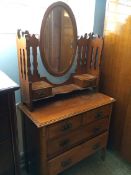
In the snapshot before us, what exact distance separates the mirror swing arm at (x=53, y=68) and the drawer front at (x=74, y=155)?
1.52 ft

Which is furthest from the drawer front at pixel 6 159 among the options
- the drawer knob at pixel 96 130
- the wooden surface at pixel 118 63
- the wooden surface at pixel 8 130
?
the wooden surface at pixel 118 63

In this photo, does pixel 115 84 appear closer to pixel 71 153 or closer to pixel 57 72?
pixel 57 72

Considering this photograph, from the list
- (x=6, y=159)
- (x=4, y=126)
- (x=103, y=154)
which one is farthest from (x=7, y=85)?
(x=103, y=154)

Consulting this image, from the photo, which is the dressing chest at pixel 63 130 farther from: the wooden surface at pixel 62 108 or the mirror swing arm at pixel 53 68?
the mirror swing arm at pixel 53 68

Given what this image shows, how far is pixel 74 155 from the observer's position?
1.51 metres

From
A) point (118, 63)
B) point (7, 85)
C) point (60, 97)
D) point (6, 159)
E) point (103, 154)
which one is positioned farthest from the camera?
point (103, 154)

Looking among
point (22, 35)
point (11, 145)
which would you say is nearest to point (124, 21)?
point (22, 35)

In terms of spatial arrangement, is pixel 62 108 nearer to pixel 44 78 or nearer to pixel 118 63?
pixel 44 78

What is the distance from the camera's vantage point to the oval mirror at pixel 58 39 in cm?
138

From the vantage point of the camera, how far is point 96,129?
1617 millimetres

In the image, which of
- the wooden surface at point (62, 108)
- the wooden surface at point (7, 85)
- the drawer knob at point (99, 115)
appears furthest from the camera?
the drawer knob at point (99, 115)

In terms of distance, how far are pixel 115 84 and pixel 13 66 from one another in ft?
3.20

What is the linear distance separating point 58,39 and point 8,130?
86cm

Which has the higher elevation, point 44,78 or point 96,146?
point 44,78
